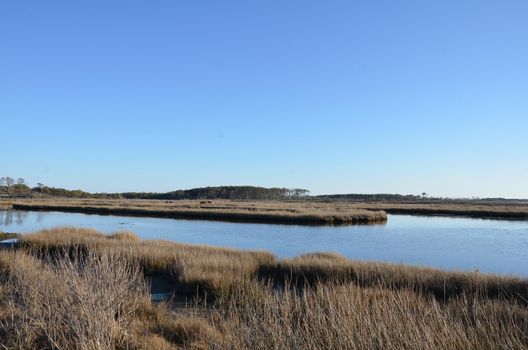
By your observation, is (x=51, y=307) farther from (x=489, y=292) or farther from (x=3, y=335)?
(x=489, y=292)

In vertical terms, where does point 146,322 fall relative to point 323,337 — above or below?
below

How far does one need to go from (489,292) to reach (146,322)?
24.3 ft

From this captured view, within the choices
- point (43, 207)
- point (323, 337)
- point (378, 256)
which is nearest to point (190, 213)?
point (43, 207)

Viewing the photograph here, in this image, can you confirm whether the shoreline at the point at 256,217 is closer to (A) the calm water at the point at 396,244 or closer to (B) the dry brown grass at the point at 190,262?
(A) the calm water at the point at 396,244

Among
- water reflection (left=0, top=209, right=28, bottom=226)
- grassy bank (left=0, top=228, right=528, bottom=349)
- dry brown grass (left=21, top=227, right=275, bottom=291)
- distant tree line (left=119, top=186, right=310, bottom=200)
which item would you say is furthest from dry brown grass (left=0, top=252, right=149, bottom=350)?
distant tree line (left=119, top=186, right=310, bottom=200)

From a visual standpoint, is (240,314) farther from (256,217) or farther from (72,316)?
(256,217)

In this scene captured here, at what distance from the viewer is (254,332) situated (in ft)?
14.2

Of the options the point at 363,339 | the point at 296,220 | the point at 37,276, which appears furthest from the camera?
the point at 296,220

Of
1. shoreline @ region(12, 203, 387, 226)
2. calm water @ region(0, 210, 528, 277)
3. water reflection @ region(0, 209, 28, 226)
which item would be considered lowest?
calm water @ region(0, 210, 528, 277)

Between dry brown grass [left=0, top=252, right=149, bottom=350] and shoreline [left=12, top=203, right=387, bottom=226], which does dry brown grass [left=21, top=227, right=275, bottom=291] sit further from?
shoreline [left=12, top=203, right=387, bottom=226]

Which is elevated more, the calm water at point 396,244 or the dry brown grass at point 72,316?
the dry brown grass at point 72,316

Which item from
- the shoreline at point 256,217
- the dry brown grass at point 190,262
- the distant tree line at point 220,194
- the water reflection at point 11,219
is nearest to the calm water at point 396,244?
the dry brown grass at point 190,262

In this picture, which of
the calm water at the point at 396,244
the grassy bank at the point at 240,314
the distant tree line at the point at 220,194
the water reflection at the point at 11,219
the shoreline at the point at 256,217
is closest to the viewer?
the grassy bank at the point at 240,314

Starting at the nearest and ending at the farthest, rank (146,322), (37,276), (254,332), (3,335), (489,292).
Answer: (254,332), (3,335), (146,322), (37,276), (489,292)
